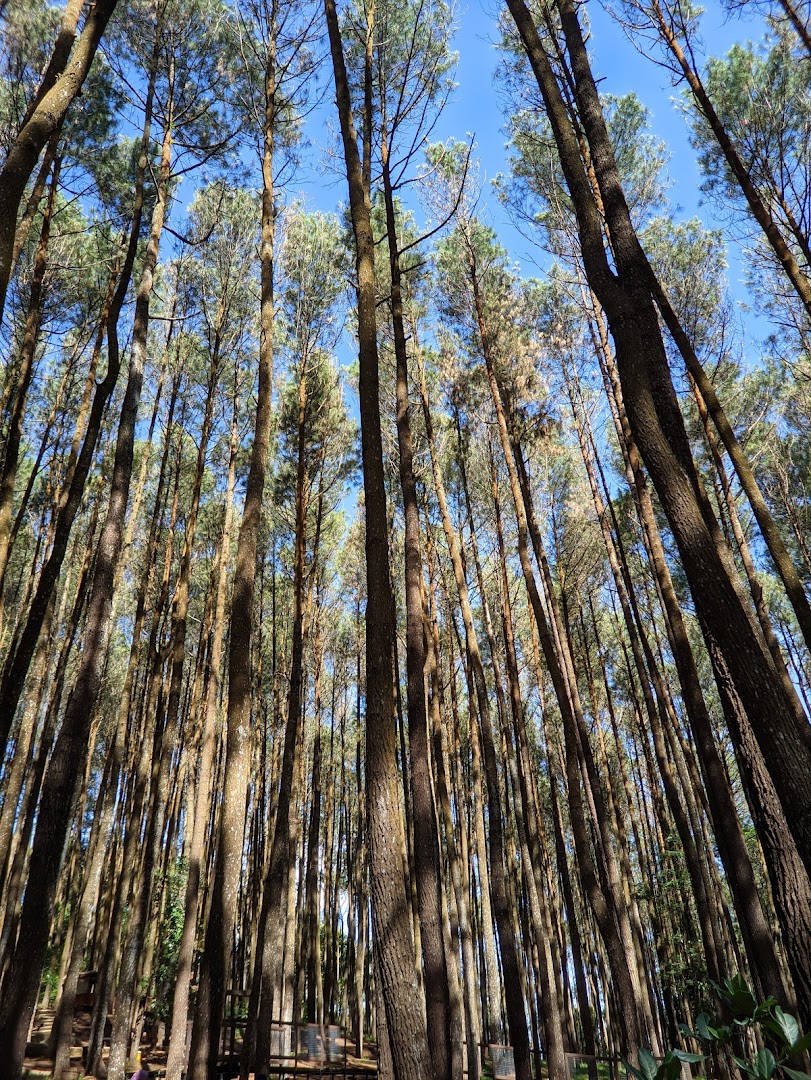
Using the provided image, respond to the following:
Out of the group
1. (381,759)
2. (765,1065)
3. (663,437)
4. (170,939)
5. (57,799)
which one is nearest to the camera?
(765,1065)

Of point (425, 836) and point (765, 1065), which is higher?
point (425, 836)

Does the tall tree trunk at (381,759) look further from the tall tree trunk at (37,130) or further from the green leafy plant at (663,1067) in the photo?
the tall tree trunk at (37,130)

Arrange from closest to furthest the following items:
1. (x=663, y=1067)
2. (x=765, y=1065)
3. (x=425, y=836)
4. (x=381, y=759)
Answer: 1. (x=765, y=1065)
2. (x=663, y=1067)
3. (x=381, y=759)
4. (x=425, y=836)

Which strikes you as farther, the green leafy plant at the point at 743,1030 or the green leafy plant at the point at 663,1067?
the green leafy plant at the point at 663,1067

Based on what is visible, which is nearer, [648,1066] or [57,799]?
[648,1066]

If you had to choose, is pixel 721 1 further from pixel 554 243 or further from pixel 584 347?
pixel 584 347

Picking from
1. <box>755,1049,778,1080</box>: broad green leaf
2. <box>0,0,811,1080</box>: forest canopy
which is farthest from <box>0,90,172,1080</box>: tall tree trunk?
<box>755,1049,778,1080</box>: broad green leaf

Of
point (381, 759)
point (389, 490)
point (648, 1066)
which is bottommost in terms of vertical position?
point (648, 1066)

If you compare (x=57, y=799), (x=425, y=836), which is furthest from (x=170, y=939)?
(x=57, y=799)

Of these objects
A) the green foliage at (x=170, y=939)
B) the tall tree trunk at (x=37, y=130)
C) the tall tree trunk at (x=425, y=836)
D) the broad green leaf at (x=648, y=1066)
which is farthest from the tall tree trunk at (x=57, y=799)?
the green foliage at (x=170, y=939)

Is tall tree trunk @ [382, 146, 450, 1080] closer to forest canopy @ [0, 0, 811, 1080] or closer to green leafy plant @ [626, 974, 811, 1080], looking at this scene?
forest canopy @ [0, 0, 811, 1080]

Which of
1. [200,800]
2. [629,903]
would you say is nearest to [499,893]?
[200,800]

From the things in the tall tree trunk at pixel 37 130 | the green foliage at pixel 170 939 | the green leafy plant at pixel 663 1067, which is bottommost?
the green leafy plant at pixel 663 1067

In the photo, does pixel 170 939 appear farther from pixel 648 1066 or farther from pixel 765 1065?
pixel 765 1065
